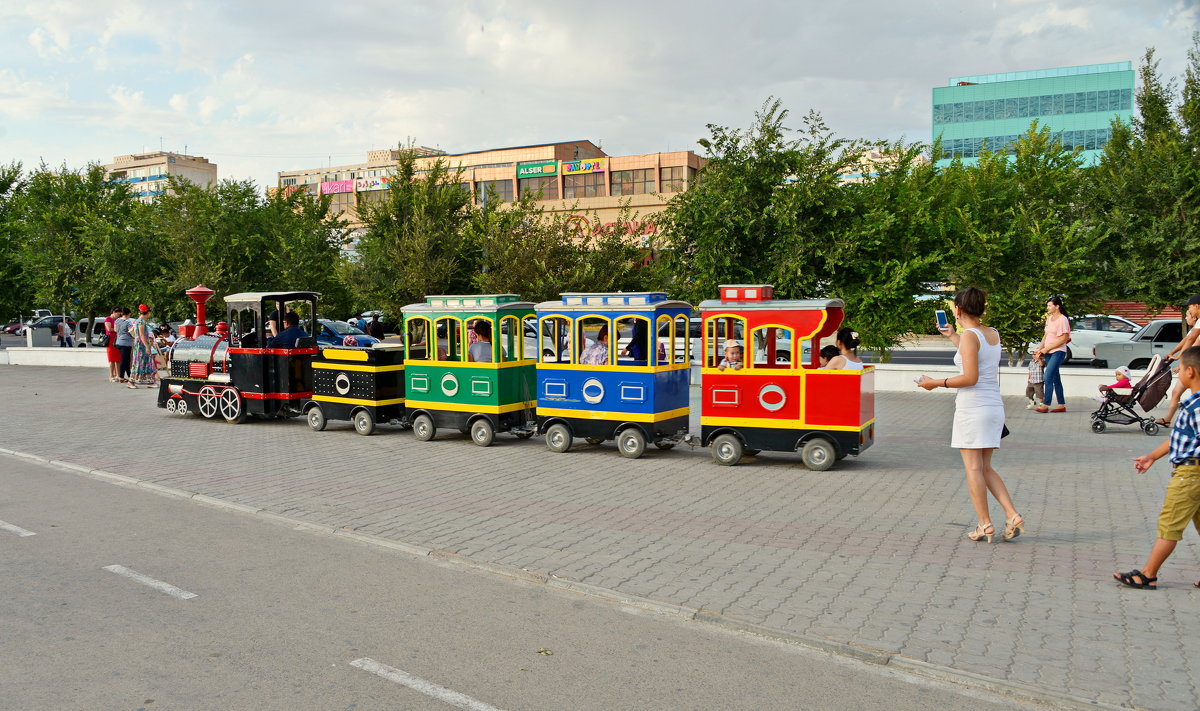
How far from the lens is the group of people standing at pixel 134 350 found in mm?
22891

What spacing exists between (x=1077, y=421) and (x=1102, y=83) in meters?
89.5

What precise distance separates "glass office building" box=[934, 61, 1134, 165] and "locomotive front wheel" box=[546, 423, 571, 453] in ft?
277

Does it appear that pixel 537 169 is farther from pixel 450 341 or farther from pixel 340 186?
pixel 450 341

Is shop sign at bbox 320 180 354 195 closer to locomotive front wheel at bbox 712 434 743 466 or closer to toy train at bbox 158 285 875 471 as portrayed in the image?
toy train at bbox 158 285 875 471

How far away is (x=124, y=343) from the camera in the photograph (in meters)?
23.4

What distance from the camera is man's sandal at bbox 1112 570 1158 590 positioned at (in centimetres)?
572

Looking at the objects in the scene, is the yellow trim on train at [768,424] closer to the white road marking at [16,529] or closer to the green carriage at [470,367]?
the green carriage at [470,367]

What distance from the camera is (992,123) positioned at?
90.1 meters

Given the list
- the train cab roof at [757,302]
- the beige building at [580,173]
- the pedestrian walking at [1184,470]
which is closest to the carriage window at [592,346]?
the train cab roof at [757,302]

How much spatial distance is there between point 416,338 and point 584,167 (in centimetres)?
7536

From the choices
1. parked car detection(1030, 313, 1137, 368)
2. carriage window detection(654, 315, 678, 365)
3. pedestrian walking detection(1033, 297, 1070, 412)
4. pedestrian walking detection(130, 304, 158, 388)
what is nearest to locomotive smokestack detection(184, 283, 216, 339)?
pedestrian walking detection(130, 304, 158, 388)

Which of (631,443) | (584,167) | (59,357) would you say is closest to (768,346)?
(631,443)

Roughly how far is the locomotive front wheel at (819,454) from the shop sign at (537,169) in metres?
79.7

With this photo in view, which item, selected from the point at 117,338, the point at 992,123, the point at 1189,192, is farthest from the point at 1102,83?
the point at 117,338
